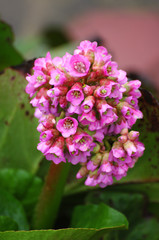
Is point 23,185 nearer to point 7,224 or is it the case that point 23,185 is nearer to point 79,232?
point 7,224

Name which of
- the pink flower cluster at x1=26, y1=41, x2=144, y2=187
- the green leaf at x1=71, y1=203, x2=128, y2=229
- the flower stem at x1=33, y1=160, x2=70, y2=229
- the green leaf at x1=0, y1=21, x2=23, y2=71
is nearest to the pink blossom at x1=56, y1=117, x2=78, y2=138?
the pink flower cluster at x1=26, y1=41, x2=144, y2=187

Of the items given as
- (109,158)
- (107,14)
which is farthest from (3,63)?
(107,14)

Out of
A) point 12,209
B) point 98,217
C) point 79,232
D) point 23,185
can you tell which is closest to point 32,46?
point 23,185

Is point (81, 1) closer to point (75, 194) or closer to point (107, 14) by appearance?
point (107, 14)

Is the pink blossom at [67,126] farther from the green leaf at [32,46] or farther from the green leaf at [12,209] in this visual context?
the green leaf at [32,46]

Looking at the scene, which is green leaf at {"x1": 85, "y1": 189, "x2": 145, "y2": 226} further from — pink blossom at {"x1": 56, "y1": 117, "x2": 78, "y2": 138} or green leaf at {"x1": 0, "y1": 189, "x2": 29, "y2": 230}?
pink blossom at {"x1": 56, "y1": 117, "x2": 78, "y2": 138}

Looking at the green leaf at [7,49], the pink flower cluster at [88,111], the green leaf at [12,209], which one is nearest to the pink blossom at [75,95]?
the pink flower cluster at [88,111]
